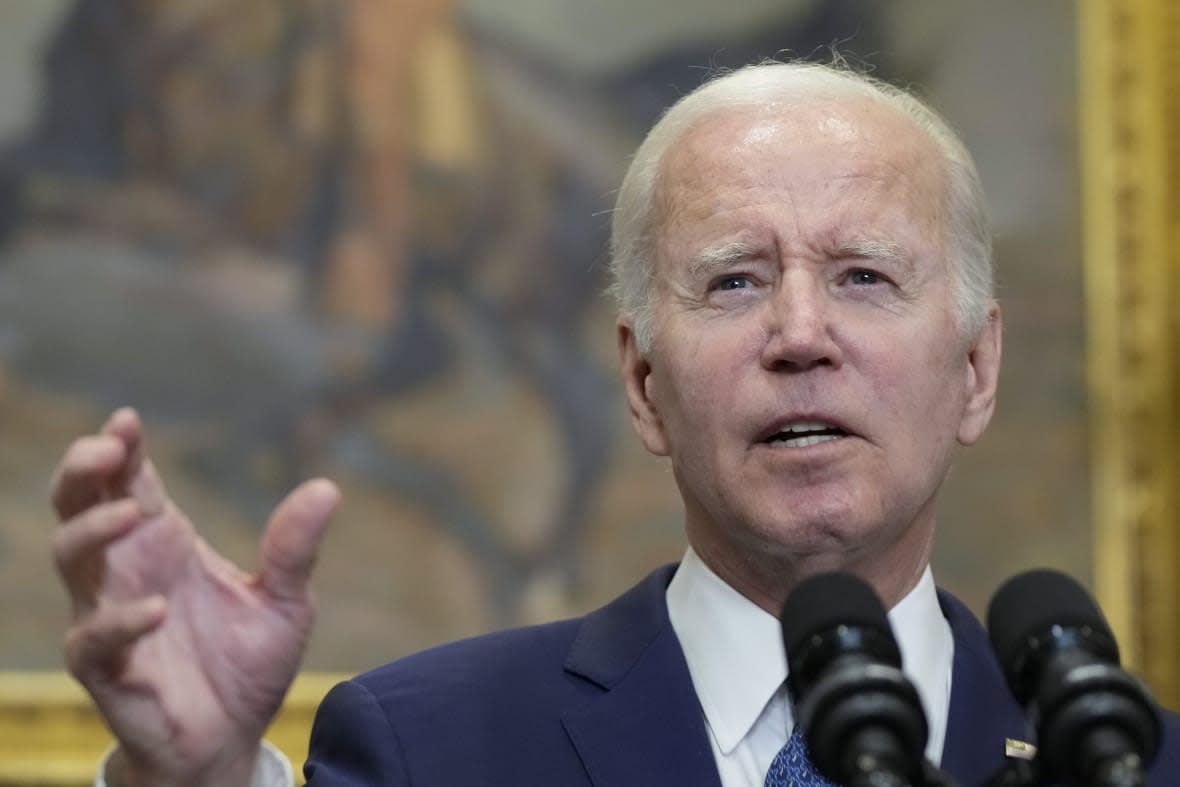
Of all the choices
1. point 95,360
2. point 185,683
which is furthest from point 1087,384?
point 185,683

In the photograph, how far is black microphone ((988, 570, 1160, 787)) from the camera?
1450 mm

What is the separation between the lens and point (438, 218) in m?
5.83

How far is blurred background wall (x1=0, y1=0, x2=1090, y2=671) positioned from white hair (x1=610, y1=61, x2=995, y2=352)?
2.92 metres

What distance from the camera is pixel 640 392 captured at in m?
2.80

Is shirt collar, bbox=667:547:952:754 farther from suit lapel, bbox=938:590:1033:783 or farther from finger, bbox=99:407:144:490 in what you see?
finger, bbox=99:407:144:490

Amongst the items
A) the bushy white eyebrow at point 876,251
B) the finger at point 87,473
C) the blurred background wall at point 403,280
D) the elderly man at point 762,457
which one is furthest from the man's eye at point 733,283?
the blurred background wall at point 403,280

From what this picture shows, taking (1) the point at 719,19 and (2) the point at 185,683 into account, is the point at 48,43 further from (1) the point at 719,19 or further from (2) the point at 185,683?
(2) the point at 185,683

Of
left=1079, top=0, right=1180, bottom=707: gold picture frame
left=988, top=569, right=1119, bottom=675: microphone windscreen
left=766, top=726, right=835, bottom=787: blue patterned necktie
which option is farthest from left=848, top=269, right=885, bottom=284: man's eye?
left=1079, top=0, right=1180, bottom=707: gold picture frame

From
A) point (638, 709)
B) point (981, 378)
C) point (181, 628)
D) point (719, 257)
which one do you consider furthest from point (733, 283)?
point (181, 628)

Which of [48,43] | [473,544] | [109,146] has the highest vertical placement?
[48,43]

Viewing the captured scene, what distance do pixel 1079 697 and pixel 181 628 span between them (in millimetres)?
1090

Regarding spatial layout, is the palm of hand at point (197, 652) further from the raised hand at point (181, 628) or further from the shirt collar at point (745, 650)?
the shirt collar at point (745, 650)

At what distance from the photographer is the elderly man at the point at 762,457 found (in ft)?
7.94

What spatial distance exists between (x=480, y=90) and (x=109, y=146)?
4.27 ft
